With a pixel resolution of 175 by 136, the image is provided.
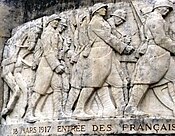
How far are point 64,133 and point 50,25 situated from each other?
2.21 meters

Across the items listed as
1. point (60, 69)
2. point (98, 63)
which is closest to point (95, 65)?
point (98, 63)

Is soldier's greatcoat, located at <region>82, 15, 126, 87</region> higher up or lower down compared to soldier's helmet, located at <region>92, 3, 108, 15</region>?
lower down

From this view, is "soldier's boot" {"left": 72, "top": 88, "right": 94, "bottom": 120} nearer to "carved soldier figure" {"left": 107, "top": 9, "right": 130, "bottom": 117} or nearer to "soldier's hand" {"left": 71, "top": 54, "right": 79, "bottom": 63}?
"carved soldier figure" {"left": 107, "top": 9, "right": 130, "bottom": 117}

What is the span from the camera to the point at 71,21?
8453 mm

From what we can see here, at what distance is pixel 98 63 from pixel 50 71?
3.50ft

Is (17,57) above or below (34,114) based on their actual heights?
above

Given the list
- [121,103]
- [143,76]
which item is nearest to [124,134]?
Answer: [121,103]

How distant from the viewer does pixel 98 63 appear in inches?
308

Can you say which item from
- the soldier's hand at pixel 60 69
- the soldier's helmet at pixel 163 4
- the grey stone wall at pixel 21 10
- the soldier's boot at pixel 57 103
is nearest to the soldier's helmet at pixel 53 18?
the grey stone wall at pixel 21 10

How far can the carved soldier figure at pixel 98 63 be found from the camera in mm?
7770

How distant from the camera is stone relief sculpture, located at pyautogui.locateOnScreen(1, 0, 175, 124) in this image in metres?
7.50

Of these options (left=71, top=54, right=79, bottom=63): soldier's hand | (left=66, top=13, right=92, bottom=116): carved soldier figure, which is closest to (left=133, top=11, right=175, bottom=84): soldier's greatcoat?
(left=66, top=13, right=92, bottom=116): carved soldier figure

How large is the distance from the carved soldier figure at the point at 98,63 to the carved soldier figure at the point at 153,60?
0.39 m

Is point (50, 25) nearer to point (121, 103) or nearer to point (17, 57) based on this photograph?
point (17, 57)
